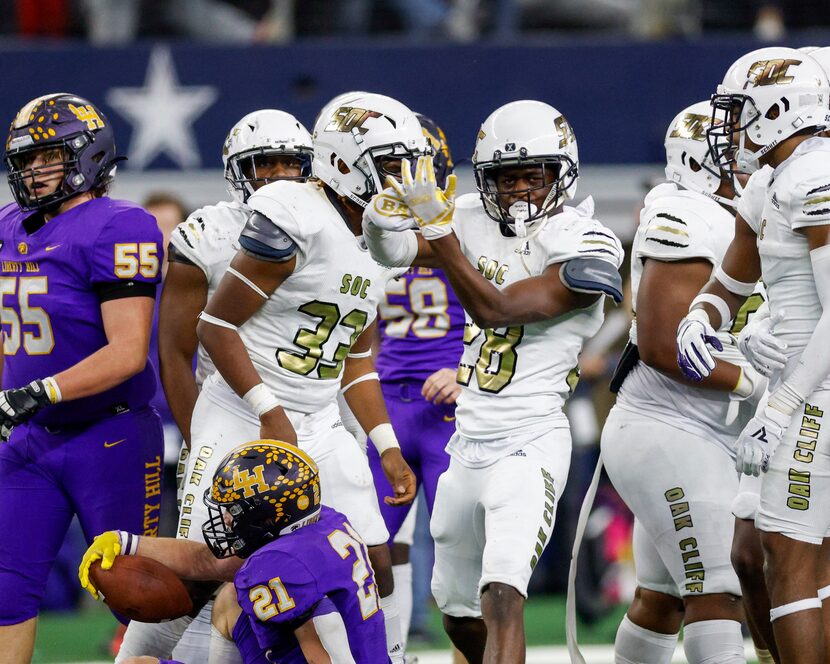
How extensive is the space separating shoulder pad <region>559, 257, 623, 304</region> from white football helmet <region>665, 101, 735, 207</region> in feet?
2.16

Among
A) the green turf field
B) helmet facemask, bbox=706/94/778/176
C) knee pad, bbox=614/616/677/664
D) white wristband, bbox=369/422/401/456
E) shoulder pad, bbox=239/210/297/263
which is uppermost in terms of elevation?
helmet facemask, bbox=706/94/778/176

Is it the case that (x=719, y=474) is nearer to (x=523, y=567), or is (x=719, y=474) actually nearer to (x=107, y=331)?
(x=523, y=567)

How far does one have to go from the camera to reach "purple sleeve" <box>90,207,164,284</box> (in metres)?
4.84

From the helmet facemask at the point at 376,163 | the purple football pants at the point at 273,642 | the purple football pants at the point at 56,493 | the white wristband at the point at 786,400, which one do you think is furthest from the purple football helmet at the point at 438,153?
the purple football pants at the point at 273,642

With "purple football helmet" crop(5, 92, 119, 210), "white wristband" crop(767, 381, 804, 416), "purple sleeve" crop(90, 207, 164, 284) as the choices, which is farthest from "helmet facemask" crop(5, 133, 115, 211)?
"white wristband" crop(767, 381, 804, 416)

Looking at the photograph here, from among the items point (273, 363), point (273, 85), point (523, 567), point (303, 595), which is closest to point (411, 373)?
point (273, 363)

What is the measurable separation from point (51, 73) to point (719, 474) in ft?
19.8

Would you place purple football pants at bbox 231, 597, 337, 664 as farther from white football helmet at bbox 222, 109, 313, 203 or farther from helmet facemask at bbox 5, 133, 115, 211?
white football helmet at bbox 222, 109, 313, 203

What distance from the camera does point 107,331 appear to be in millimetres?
4848

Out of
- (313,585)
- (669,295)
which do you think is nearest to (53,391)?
(313,585)

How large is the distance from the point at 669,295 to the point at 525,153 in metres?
0.66

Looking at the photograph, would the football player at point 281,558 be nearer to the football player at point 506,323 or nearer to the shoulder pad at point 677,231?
the football player at point 506,323

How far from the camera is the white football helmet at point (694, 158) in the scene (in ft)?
16.9

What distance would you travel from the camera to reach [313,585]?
4074 millimetres
